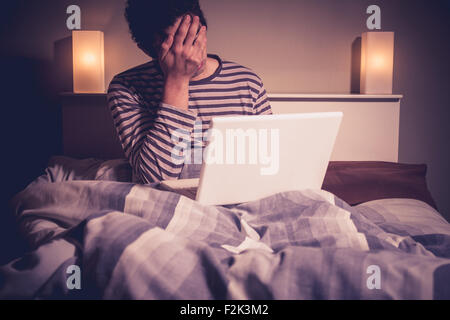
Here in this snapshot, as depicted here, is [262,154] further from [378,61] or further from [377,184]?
[378,61]

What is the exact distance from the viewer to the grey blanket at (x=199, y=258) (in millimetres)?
534

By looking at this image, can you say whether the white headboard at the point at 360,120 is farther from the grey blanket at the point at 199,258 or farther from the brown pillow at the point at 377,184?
the grey blanket at the point at 199,258

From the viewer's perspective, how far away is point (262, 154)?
0.83 meters

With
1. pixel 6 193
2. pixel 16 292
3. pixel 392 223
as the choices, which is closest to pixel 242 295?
pixel 16 292

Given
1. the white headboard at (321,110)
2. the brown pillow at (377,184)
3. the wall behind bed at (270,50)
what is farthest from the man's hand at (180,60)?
the wall behind bed at (270,50)

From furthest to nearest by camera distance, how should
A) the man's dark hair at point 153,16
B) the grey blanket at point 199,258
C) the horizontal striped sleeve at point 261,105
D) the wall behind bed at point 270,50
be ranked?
Result: 1. the wall behind bed at point 270,50
2. the horizontal striped sleeve at point 261,105
3. the man's dark hair at point 153,16
4. the grey blanket at point 199,258

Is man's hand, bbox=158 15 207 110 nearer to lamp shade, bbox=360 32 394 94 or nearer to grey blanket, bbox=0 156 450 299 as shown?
grey blanket, bbox=0 156 450 299

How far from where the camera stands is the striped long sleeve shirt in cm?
109

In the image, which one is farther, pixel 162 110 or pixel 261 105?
pixel 261 105

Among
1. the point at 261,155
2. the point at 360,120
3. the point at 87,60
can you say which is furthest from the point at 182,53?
the point at 360,120

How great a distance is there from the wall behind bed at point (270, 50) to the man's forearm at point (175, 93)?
121 centimetres

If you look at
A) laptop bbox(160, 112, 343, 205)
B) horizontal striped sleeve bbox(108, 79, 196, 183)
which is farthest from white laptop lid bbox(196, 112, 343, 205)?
horizontal striped sleeve bbox(108, 79, 196, 183)

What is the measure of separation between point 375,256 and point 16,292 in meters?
0.52

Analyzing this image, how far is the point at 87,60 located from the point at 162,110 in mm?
1121
